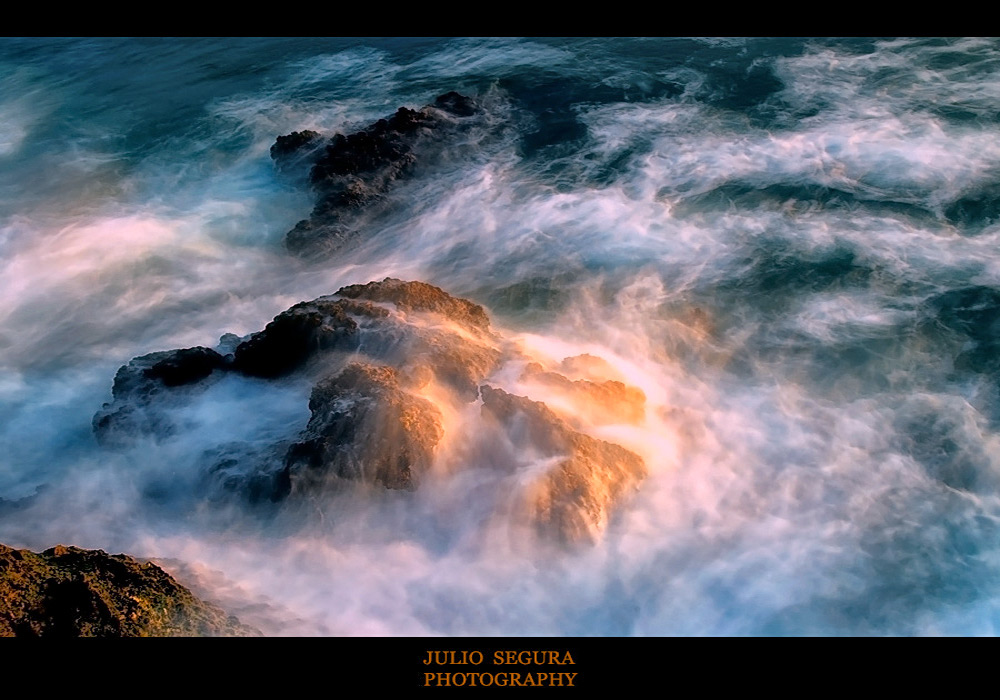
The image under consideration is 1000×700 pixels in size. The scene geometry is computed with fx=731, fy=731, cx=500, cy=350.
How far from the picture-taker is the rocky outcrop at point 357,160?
12844 mm

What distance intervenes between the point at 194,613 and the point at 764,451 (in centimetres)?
629

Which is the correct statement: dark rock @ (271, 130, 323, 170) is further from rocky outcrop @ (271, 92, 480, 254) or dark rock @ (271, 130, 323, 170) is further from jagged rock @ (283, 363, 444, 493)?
jagged rock @ (283, 363, 444, 493)

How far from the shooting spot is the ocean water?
7359mm

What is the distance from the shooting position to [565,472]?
7621mm

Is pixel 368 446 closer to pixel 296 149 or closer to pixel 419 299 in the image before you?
pixel 419 299

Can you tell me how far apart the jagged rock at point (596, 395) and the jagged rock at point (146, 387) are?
13.9ft

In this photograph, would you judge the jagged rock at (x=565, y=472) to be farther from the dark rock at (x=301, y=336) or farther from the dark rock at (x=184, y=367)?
the dark rock at (x=184, y=367)

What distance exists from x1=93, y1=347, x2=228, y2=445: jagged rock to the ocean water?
26 cm

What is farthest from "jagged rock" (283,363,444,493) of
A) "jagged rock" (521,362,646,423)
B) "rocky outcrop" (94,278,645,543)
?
"jagged rock" (521,362,646,423)

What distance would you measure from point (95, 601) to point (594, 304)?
746cm

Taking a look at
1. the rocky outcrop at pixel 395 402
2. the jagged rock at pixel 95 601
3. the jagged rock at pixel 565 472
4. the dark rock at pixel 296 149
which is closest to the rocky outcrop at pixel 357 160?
the dark rock at pixel 296 149

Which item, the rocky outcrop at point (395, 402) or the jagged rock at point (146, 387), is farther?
the jagged rock at point (146, 387)
